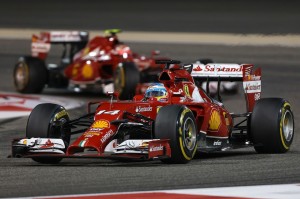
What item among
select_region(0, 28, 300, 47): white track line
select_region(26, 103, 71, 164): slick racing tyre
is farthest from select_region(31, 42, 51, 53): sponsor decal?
select_region(26, 103, 71, 164): slick racing tyre

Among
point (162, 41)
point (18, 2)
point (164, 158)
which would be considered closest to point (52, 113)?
point (164, 158)

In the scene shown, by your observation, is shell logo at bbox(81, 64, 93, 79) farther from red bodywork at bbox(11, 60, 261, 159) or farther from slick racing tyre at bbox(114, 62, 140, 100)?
red bodywork at bbox(11, 60, 261, 159)

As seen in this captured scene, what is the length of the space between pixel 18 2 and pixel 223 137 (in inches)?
1036

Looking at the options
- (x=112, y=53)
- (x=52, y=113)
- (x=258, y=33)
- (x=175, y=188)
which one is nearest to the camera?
(x=175, y=188)

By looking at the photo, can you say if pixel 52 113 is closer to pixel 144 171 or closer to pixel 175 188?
pixel 144 171

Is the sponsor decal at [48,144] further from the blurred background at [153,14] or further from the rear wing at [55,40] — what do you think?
the blurred background at [153,14]

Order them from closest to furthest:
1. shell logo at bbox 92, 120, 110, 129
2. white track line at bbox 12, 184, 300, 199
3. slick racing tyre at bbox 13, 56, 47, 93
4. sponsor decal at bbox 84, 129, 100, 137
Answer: white track line at bbox 12, 184, 300, 199
sponsor decal at bbox 84, 129, 100, 137
shell logo at bbox 92, 120, 110, 129
slick racing tyre at bbox 13, 56, 47, 93

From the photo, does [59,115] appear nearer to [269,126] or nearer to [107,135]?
[107,135]

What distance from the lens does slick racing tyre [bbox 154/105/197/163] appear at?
12.8 m

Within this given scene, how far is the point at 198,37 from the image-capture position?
3322cm

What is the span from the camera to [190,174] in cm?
1223

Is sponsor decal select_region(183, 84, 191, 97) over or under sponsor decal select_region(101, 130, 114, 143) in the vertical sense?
over

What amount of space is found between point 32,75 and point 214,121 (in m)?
10.7

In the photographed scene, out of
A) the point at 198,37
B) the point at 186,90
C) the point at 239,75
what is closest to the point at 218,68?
the point at 239,75
